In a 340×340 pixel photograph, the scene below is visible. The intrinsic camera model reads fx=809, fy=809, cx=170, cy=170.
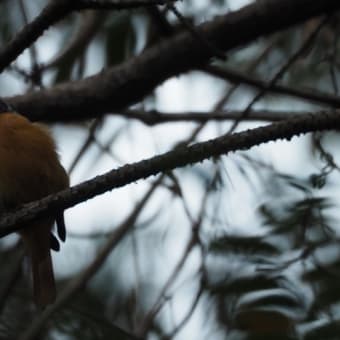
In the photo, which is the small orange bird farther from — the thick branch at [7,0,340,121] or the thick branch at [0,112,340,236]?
the thick branch at [0,112,340,236]

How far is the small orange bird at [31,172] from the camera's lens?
347cm

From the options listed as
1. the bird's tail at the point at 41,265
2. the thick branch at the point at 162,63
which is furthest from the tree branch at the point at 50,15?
the bird's tail at the point at 41,265

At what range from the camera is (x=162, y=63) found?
12.3 ft

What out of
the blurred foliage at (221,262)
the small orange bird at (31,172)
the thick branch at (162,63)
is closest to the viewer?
the blurred foliage at (221,262)

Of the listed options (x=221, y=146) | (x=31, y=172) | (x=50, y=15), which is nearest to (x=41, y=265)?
(x=31, y=172)

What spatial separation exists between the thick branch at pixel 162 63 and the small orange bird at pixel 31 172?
0.67ft

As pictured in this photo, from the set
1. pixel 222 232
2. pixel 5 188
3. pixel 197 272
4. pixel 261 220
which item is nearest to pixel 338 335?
pixel 261 220

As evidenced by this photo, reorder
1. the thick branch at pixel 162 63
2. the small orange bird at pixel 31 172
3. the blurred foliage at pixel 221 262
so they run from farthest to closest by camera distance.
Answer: the thick branch at pixel 162 63, the small orange bird at pixel 31 172, the blurred foliage at pixel 221 262

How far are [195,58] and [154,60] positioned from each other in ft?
0.62

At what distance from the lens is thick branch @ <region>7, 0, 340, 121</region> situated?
3682 millimetres

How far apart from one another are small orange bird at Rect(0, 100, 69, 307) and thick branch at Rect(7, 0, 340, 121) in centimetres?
20

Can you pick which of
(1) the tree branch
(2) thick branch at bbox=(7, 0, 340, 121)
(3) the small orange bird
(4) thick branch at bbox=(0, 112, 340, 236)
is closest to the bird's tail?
(3) the small orange bird

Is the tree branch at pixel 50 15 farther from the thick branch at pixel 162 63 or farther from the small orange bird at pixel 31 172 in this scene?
the thick branch at pixel 162 63

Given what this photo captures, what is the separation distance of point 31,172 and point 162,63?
0.80 meters
